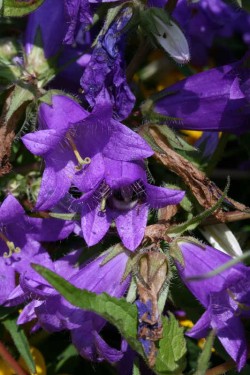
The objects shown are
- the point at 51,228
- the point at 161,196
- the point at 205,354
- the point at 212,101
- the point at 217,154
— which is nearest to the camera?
the point at 205,354

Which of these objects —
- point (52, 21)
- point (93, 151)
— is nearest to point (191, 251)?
point (93, 151)

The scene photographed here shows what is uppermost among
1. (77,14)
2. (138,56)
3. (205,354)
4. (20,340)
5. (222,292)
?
(77,14)

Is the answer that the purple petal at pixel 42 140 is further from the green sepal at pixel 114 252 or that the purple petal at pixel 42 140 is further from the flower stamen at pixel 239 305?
the flower stamen at pixel 239 305

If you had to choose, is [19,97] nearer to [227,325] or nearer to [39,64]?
[39,64]

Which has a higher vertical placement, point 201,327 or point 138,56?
point 138,56

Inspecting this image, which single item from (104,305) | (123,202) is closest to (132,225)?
(123,202)

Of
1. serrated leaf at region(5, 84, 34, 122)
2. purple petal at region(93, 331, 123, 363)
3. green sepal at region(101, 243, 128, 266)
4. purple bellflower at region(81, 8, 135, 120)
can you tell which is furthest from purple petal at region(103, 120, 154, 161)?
purple petal at region(93, 331, 123, 363)

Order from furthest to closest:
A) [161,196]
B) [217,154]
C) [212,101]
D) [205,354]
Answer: [217,154] → [212,101] → [161,196] → [205,354]

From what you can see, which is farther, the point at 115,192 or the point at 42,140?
the point at 115,192

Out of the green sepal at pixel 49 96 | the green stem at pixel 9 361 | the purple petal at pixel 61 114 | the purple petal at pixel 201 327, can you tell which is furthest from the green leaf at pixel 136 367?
the green sepal at pixel 49 96
